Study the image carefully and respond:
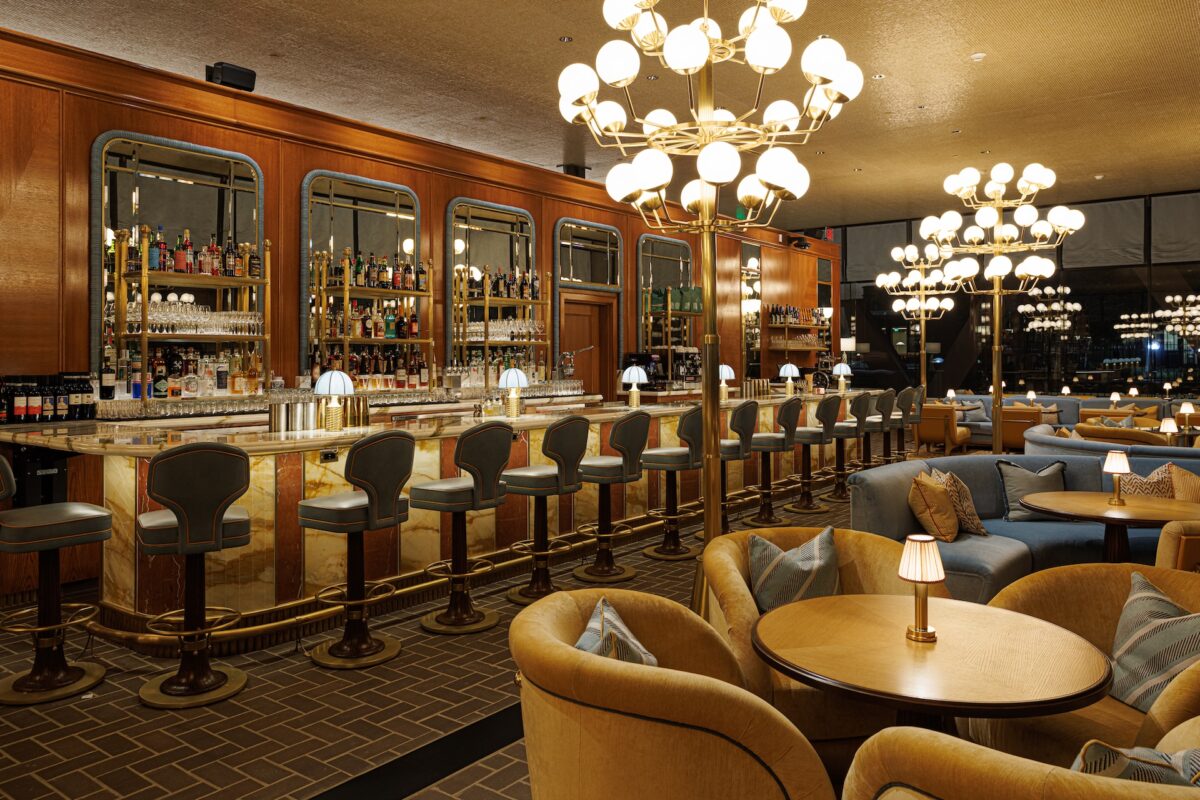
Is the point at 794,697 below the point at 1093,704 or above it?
below

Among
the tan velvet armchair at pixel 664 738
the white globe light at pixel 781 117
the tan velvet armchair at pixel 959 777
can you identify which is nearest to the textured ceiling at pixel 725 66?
the white globe light at pixel 781 117

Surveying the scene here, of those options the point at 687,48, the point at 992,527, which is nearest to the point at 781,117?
the point at 687,48

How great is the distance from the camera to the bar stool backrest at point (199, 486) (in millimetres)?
3482

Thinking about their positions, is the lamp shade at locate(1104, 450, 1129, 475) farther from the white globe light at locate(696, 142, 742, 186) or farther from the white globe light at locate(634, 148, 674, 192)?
the white globe light at locate(634, 148, 674, 192)

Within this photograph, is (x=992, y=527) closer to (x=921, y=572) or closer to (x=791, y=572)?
(x=791, y=572)

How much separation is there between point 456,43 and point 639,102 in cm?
218

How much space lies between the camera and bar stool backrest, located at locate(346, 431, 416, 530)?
13.0 feet

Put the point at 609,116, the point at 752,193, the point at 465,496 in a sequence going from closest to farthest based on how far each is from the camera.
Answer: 1. the point at 752,193
2. the point at 609,116
3. the point at 465,496

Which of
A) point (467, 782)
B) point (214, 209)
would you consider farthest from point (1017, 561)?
point (214, 209)

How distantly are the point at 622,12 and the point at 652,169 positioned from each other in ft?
2.25

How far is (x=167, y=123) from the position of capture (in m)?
6.06

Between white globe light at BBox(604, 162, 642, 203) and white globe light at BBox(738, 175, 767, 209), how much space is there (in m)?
0.51

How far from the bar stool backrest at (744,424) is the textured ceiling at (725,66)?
2844mm

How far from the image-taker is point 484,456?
14.8ft
